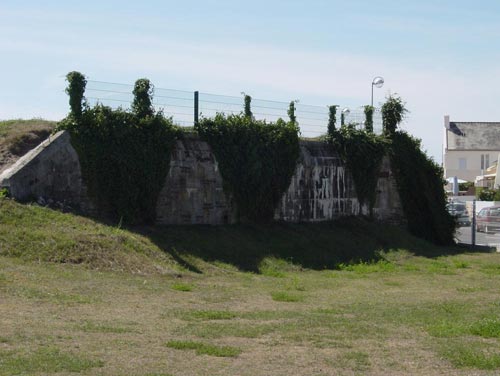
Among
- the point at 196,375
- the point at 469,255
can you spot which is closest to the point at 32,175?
the point at 196,375

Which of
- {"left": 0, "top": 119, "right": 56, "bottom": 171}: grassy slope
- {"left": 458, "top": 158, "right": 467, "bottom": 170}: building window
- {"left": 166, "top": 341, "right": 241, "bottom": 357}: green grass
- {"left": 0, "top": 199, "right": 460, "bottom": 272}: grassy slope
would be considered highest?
{"left": 458, "top": 158, "right": 467, "bottom": 170}: building window

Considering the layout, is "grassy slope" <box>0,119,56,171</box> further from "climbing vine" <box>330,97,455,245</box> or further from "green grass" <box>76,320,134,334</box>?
"climbing vine" <box>330,97,455,245</box>

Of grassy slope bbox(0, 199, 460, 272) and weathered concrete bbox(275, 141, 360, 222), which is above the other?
weathered concrete bbox(275, 141, 360, 222)

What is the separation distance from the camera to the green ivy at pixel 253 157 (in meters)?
21.2

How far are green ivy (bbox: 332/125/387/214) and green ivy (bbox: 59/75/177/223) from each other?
761 centimetres

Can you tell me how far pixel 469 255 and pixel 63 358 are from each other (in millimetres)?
18653

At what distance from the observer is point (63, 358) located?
7848 millimetres

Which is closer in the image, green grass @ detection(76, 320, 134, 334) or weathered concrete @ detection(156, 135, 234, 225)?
green grass @ detection(76, 320, 134, 334)

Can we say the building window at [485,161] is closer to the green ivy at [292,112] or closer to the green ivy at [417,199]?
the green ivy at [417,199]

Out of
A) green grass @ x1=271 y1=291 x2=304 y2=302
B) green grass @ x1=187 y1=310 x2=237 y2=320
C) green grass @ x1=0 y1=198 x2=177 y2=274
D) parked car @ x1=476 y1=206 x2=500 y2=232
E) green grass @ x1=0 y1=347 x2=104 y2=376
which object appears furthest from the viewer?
parked car @ x1=476 y1=206 x2=500 y2=232

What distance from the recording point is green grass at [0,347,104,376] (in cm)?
738

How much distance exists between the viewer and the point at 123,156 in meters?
18.9

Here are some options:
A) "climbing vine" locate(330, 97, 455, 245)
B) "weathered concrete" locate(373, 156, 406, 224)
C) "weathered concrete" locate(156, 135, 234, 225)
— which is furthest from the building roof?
"weathered concrete" locate(156, 135, 234, 225)

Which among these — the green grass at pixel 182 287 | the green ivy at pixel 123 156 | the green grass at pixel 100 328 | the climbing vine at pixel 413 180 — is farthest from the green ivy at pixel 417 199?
the green grass at pixel 100 328
